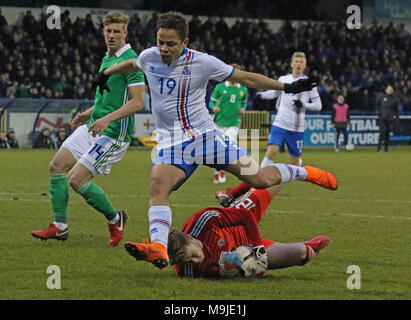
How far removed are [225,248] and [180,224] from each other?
12.0 feet

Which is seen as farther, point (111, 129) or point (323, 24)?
point (323, 24)

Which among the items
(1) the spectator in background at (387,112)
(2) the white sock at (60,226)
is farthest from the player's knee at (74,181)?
(1) the spectator in background at (387,112)

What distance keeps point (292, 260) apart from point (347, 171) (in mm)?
14010

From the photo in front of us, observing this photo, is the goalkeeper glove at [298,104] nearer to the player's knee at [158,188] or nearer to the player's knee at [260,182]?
the player's knee at [260,182]

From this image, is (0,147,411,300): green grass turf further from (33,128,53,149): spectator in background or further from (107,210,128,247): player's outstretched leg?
(33,128,53,149): spectator in background

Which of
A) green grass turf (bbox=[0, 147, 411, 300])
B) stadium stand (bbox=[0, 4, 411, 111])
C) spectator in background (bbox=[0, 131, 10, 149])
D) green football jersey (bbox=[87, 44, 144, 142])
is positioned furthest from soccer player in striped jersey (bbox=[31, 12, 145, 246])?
stadium stand (bbox=[0, 4, 411, 111])

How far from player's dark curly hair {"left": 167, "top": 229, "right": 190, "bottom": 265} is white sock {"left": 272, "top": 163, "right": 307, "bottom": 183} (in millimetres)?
1652

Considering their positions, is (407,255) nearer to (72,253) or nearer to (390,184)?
(72,253)

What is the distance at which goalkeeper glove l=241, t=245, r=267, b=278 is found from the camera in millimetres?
6625

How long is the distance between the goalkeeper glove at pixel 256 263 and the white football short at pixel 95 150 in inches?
107

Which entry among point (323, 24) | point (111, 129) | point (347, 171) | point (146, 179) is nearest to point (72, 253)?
point (111, 129)

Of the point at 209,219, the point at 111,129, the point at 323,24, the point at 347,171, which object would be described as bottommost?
the point at 347,171
